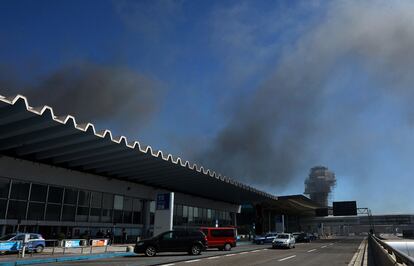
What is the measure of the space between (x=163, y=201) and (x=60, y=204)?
331 inches

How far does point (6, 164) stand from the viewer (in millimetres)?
28406

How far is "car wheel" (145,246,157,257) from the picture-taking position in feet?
83.9

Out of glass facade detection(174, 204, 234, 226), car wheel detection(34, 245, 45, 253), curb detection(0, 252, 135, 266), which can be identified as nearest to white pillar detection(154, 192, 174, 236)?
curb detection(0, 252, 135, 266)

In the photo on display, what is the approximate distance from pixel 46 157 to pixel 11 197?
12.3 feet

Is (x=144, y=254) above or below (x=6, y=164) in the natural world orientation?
below

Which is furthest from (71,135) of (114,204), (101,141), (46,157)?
(114,204)

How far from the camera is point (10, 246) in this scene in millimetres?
24125

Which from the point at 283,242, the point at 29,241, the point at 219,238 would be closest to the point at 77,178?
the point at 29,241

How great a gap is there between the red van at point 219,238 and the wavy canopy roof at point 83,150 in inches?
267

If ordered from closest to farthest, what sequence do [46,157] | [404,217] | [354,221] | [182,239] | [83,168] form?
[182,239], [46,157], [83,168], [404,217], [354,221]

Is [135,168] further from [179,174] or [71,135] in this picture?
[71,135]

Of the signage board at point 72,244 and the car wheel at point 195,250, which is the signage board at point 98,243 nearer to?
the signage board at point 72,244

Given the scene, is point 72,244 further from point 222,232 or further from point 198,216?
point 198,216

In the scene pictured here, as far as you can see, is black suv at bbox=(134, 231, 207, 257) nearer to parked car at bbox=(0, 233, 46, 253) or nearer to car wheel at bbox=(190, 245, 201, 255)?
car wheel at bbox=(190, 245, 201, 255)
